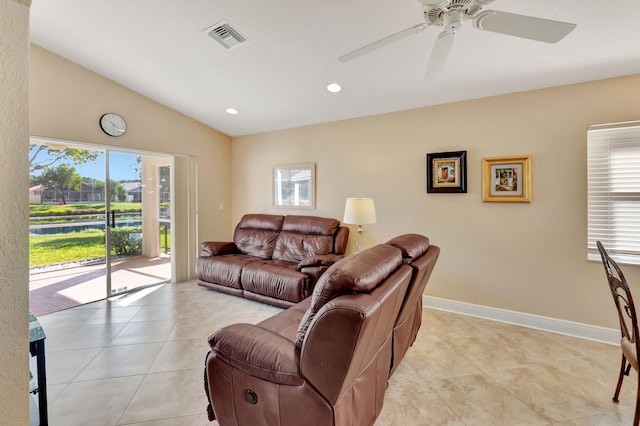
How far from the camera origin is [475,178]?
3100 millimetres

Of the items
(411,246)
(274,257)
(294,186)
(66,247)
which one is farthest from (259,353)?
(66,247)

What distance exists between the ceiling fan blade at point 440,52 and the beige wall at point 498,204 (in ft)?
4.48

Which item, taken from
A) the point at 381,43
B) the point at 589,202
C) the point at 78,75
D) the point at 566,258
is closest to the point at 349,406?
the point at 381,43

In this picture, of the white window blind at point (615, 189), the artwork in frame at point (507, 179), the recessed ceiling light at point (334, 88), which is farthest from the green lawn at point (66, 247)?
the white window blind at point (615, 189)

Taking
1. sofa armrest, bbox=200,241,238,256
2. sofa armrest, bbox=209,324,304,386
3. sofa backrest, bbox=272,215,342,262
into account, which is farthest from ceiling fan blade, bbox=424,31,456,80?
sofa armrest, bbox=200,241,238,256

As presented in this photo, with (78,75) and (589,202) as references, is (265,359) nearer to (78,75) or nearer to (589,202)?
(589,202)

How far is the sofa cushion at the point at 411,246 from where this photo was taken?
1.72m

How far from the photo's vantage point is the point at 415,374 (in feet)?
6.82

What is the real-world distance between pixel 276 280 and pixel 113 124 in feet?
9.52

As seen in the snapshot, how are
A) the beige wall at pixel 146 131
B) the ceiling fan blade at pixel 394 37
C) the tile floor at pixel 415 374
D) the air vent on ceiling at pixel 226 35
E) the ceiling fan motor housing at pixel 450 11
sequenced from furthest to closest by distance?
1. the beige wall at pixel 146 131
2. the air vent on ceiling at pixel 226 35
3. the tile floor at pixel 415 374
4. the ceiling fan blade at pixel 394 37
5. the ceiling fan motor housing at pixel 450 11

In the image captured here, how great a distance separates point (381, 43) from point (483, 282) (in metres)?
2.71

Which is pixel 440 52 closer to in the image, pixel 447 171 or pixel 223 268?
pixel 447 171

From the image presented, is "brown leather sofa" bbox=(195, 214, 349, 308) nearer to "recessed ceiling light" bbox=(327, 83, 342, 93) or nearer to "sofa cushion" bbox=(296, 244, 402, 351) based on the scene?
"recessed ceiling light" bbox=(327, 83, 342, 93)

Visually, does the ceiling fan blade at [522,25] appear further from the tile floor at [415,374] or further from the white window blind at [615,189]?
the tile floor at [415,374]
